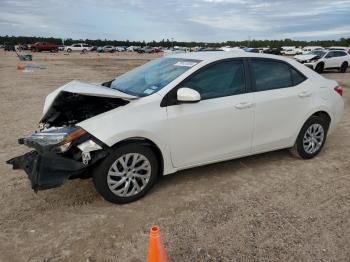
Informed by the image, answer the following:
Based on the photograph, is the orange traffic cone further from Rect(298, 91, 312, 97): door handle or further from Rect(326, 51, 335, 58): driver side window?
Rect(326, 51, 335, 58): driver side window

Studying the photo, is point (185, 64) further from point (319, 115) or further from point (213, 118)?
point (319, 115)

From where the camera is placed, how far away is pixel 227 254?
3064 mm

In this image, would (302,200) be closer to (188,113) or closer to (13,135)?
(188,113)

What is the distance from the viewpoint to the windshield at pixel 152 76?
13.9 feet

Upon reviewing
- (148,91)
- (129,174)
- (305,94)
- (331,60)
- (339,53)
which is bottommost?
(331,60)

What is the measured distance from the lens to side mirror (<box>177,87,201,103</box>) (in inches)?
152

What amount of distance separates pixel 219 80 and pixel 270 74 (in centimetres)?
91

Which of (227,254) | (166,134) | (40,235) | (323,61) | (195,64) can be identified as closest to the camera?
(227,254)

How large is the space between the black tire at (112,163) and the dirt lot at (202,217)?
113 millimetres

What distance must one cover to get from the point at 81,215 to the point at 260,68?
302 centimetres

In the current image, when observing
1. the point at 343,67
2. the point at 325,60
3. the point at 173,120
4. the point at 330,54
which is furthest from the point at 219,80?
the point at 343,67

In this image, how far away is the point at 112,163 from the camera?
12.1 feet

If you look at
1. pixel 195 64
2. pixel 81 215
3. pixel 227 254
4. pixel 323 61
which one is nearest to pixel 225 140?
pixel 195 64

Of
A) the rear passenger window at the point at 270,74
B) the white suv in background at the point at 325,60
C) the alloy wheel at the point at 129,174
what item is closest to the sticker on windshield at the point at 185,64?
the rear passenger window at the point at 270,74
